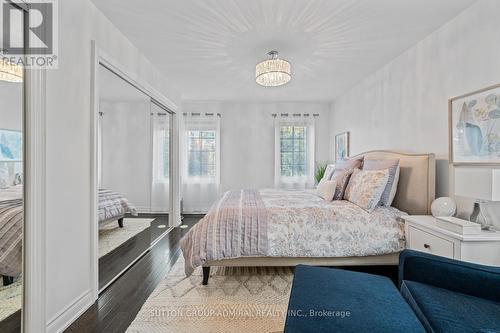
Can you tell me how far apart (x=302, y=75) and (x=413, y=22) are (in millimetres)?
1630

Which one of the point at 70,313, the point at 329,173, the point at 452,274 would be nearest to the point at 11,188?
the point at 70,313

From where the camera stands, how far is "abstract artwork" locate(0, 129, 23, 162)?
52.7 inches

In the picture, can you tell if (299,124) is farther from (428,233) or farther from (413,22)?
(428,233)

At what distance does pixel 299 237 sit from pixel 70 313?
6.26 feet

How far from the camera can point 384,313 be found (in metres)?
1.17

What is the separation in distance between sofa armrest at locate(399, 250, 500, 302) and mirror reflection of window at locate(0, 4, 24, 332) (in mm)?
2359

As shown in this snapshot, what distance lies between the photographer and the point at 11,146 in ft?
4.55

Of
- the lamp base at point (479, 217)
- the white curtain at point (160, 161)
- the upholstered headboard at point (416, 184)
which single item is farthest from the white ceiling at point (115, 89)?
the lamp base at point (479, 217)

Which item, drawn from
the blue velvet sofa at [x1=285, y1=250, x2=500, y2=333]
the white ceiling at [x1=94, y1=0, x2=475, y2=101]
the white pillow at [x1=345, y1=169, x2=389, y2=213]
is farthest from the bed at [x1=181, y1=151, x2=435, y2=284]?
the white ceiling at [x1=94, y1=0, x2=475, y2=101]

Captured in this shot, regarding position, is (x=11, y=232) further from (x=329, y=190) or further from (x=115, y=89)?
(x=329, y=190)

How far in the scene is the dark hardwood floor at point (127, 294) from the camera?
5.89 ft

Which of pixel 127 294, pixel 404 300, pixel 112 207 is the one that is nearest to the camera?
pixel 404 300

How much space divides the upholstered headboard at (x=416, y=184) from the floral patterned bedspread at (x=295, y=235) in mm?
326

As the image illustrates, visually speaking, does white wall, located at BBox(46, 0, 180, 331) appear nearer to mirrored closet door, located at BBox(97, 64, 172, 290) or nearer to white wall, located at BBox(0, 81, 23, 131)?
white wall, located at BBox(0, 81, 23, 131)
